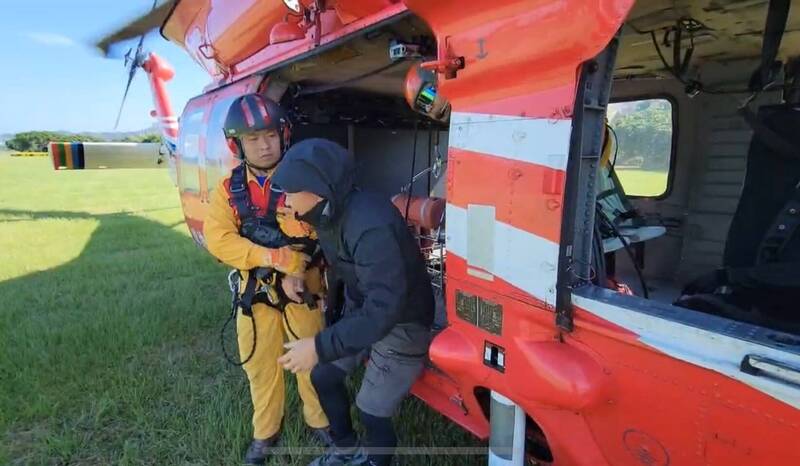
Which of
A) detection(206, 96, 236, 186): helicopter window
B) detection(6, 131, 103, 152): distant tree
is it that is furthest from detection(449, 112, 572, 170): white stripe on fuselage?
detection(6, 131, 103, 152): distant tree

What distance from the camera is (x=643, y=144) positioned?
4.14m

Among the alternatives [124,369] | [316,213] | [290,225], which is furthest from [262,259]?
[124,369]

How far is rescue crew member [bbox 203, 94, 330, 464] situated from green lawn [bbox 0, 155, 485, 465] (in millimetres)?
227

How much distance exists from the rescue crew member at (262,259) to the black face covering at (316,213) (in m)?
0.49

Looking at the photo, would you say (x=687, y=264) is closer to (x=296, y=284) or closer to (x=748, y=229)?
(x=748, y=229)

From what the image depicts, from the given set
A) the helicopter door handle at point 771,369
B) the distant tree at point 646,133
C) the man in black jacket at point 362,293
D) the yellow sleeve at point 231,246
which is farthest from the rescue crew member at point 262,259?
the distant tree at point 646,133

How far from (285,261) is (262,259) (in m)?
0.11

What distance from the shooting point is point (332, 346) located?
1.94 meters

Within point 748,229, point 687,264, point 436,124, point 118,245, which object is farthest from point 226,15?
point 118,245

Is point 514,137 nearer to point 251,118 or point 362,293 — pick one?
point 362,293

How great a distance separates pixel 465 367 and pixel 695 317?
2.59 ft

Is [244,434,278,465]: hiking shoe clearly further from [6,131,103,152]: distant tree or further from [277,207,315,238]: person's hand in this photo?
[6,131,103,152]: distant tree

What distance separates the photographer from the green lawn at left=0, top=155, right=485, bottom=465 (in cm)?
278

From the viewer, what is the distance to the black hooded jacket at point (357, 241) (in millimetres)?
1903
